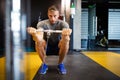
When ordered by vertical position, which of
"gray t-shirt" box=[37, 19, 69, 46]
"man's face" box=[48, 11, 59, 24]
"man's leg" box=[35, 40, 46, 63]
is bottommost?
"man's leg" box=[35, 40, 46, 63]

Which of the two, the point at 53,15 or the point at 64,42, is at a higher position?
the point at 53,15

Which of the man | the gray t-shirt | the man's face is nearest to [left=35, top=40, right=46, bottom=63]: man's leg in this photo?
the man

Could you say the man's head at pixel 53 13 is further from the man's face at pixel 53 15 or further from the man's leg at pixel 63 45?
the man's leg at pixel 63 45

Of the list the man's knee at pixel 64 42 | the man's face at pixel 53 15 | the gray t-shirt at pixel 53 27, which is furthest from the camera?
the gray t-shirt at pixel 53 27

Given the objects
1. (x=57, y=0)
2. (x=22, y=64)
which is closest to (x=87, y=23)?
(x=57, y=0)

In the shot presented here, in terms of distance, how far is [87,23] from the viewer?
941 centimetres

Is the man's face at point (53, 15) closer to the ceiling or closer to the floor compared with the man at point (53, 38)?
closer to the ceiling

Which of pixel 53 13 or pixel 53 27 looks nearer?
pixel 53 13

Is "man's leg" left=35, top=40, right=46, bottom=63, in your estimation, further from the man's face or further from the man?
the man's face

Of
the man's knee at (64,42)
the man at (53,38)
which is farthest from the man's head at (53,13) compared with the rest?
the man's knee at (64,42)

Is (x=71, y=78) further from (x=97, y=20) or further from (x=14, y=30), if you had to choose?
(x=97, y=20)

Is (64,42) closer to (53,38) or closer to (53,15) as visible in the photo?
(53,38)

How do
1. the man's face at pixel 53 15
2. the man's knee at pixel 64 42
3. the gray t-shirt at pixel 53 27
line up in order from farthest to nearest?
the gray t-shirt at pixel 53 27 → the man's face at pixel 53 15 → the man's knee at pixel 64 42

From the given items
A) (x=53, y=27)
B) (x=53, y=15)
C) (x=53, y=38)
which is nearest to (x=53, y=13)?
(x=53, y=15)
